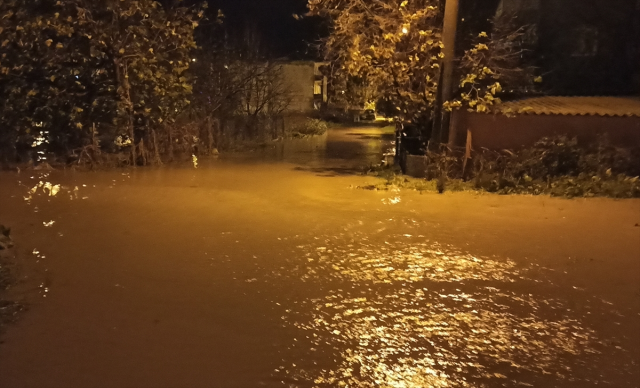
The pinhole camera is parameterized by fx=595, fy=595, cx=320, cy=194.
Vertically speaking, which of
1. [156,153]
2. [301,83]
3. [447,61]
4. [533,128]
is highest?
[447,61]

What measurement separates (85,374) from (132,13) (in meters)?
13.5

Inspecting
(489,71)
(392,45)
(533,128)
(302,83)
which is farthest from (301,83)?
(533,128)

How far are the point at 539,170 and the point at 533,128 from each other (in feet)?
3.71

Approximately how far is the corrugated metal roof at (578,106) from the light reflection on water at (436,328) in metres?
7.50

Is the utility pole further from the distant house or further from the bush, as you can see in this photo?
the distant house

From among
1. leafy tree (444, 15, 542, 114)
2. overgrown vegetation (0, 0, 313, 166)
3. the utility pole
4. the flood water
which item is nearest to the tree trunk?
overgrown vegetation (0, 0, 313, 166)

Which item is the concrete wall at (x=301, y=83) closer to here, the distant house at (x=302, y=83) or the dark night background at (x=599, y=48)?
the distant house at (x=302, y=83)

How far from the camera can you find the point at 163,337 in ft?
19.0

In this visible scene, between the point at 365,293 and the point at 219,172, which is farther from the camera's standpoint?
the point at 219,172

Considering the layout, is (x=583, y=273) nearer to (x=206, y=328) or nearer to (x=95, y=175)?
(x=206, y=328)

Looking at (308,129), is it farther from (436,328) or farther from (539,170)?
(436,328)

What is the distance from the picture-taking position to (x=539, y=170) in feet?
46.8

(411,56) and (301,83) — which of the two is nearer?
(411,56)

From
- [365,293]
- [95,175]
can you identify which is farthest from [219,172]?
[365,293]
